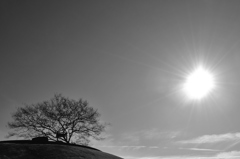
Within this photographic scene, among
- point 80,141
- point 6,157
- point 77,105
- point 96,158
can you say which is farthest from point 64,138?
point 6,157

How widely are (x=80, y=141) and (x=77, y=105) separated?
700 centimetres

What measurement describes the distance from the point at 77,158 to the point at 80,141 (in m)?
21.9

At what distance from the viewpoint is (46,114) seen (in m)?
33.4

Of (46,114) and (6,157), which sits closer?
(6,157)

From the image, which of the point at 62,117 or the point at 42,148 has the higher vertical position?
the point at 62,117

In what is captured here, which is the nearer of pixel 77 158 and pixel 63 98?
pixel 77 158

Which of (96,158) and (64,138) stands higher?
(64,138)

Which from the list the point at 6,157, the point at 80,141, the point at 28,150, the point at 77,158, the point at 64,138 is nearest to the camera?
the point at 6,157

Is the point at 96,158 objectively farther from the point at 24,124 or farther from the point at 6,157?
the point at 24,124

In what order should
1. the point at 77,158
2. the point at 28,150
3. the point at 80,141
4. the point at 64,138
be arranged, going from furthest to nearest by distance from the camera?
the point at 80,141 < the point at 64,138 < the point at 77,158 < the point at 28,150

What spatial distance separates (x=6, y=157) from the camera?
11.1m

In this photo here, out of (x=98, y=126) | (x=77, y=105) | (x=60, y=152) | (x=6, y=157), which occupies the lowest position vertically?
(x=6, y=157)

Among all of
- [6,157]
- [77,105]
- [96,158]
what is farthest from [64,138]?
[6,157]

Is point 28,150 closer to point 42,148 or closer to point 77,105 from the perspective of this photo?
point 42,148
